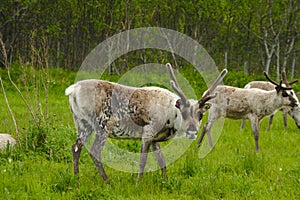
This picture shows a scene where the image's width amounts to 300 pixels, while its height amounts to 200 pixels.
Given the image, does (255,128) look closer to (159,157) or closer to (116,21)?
(159,157)

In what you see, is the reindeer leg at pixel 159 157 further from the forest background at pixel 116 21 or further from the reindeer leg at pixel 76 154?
the forest background at pixel 116 21

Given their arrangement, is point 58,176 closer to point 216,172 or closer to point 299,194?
point 216,172

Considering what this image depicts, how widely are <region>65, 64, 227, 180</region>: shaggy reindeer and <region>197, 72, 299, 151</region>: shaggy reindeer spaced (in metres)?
3.85

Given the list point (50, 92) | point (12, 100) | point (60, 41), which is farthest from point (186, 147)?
point (60, 41)

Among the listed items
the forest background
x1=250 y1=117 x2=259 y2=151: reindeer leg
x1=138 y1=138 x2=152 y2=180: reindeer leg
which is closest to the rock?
x1=138 y1=138 x2=152 y2=180: reindeer leg

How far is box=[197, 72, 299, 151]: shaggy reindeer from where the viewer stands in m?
10.8

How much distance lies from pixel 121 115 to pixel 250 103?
481 cm

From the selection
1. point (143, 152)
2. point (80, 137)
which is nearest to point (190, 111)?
point (143, 152)

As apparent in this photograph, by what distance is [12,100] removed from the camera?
1536cm

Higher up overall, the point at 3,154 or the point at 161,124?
the point at 161,124

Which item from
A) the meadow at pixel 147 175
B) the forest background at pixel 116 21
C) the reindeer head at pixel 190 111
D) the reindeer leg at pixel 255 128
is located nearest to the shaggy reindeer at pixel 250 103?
the reindeer leg at pixel 255 128

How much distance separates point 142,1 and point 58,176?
60.4 feet

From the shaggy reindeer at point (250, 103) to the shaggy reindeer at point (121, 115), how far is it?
12.6 feet

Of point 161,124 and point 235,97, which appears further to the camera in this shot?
point 235,97
